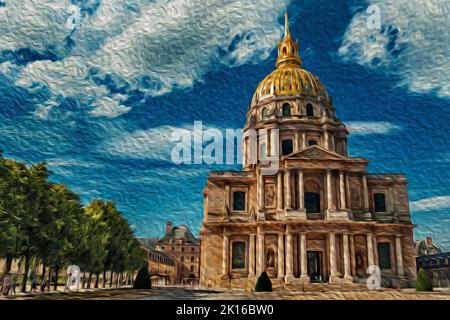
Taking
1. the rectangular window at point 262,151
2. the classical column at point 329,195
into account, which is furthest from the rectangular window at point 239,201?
the classical column at point 329,195

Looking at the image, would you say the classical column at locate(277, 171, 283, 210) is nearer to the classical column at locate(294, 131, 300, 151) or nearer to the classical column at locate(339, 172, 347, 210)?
the classical column at locate(339, 172, 347, 210)

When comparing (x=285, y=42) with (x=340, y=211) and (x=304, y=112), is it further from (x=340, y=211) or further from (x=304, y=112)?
(x=340, y=211)

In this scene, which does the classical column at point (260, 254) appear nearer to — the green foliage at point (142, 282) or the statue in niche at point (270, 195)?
the statue in niche at point (270, 195)

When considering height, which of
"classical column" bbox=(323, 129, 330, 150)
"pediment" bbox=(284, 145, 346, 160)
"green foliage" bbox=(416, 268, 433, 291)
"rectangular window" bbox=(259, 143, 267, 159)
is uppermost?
"classical column" bbox=(323, 129, 330, 150)

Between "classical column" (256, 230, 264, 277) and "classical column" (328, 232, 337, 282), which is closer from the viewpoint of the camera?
"classical column" (328, 232, 337, 282)

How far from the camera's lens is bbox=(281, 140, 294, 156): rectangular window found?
49438mm

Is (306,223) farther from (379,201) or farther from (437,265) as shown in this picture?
(437,265)

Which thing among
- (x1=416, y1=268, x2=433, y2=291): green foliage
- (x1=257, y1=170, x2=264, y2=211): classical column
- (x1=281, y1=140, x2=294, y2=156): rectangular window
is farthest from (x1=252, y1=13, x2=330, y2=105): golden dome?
(x1=416, y1=268, x2=433, y2=291): green foliage

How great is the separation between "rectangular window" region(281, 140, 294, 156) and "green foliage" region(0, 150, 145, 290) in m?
21.1

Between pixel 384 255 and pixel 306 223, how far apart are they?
9.82 meters

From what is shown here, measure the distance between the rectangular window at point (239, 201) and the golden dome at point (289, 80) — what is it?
16.5 metres

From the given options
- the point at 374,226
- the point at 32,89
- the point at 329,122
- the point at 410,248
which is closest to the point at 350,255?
the point at 374,226

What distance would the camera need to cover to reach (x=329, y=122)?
50562 millimetres

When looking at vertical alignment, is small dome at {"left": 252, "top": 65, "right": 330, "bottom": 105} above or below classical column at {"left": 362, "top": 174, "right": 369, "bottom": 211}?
above
